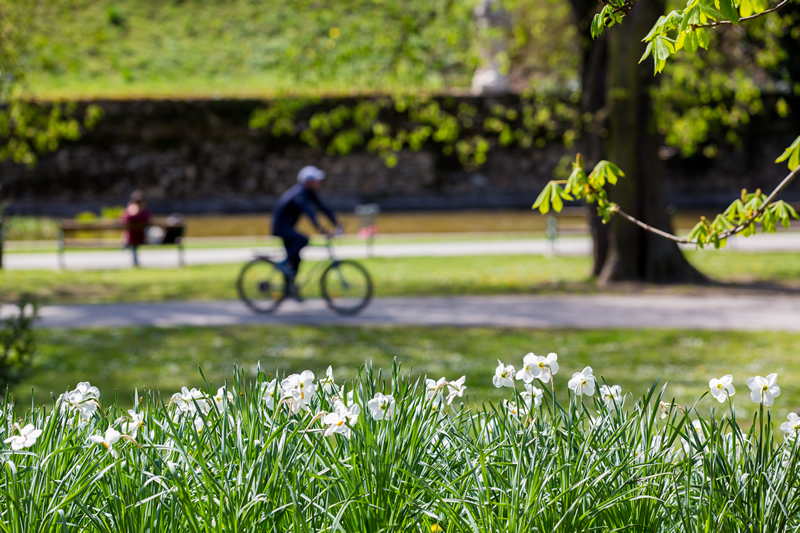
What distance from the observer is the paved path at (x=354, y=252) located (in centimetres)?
1752

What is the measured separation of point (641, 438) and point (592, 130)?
11.6 metres

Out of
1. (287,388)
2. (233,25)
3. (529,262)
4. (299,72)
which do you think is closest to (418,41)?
(299,72)

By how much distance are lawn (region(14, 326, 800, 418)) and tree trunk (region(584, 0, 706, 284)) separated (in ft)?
13.6

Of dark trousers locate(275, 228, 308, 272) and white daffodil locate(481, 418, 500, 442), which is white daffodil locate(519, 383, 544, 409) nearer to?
white daffodil locate(481, 418, 500, 442)

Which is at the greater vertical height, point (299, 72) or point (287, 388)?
point (299, 72)

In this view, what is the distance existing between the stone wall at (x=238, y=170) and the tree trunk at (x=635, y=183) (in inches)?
916

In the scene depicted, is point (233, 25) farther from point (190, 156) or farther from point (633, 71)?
point (633, 71)

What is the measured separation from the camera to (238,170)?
38000mm

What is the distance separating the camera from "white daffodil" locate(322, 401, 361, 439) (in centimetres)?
254

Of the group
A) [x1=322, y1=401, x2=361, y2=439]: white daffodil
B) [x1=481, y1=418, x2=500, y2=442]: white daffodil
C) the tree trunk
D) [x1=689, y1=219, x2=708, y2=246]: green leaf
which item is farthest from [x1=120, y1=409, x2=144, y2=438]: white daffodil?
the tree trunk

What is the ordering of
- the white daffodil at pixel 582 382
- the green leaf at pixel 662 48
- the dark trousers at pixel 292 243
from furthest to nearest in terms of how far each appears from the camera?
the dark trousers at pixel 292 243, the white daffodil at pixel 582 382, the green leaf at pixel 662 48

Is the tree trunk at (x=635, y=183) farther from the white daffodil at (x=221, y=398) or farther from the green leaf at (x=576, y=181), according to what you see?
the white daffodil at (x=221, y=398)

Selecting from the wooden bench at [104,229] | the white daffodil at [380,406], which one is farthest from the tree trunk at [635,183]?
the white daffodil at [380,406]

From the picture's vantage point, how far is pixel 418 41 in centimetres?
1462
